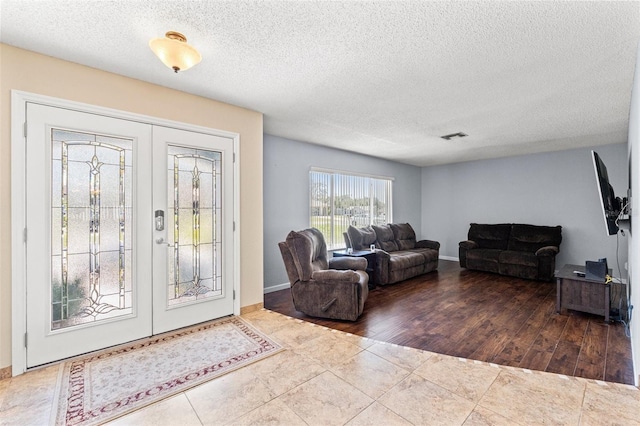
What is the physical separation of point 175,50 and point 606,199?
→ 3.99 meters

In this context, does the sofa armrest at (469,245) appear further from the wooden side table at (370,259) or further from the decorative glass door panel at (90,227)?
the decorative glass door panel at (90,227)

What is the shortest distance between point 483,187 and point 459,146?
198 centimetres

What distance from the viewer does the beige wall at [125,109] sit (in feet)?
7.07

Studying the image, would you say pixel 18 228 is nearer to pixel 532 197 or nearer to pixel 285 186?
pixel 285 186

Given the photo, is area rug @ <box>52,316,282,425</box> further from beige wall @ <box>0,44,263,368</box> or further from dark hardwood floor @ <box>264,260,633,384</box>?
dark hardwood floor @ <box>264,260,633,384</box>

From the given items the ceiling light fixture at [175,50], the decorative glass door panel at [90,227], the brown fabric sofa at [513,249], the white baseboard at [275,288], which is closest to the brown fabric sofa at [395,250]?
the brown fabric sofa at [513,249]

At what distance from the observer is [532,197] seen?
6.09 meters

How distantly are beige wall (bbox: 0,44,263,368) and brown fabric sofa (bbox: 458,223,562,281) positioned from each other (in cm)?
452

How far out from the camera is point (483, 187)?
6.80 meters

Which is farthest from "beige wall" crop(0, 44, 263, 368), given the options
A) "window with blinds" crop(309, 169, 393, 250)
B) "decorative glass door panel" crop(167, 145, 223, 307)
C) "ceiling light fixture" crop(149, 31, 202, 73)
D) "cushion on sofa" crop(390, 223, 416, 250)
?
"cushion on sofa" crop(390, 223, 416, 250)

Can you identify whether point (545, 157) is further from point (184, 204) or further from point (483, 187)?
point (184, 204)

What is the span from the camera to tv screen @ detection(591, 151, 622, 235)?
107 inches

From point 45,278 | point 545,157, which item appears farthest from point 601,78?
point 45,278

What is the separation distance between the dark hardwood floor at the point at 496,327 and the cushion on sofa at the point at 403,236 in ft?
4.56
